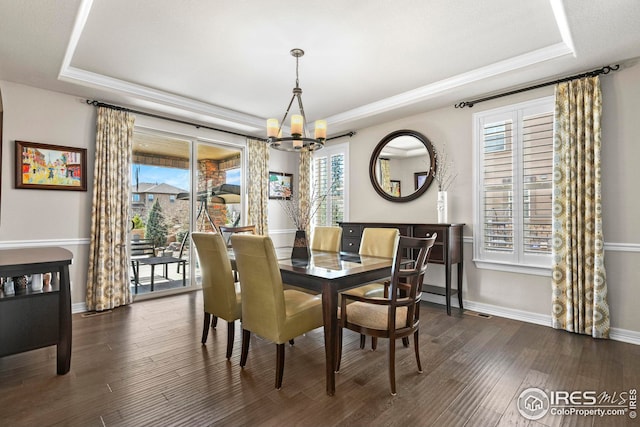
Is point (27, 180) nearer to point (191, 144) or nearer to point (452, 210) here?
point (191, 144)

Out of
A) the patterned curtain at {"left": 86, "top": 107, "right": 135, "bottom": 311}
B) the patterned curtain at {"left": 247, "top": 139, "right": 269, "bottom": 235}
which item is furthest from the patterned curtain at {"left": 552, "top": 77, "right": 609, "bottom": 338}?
the patterned curtain at {"left": 86, "top": 107, "right": 135, "bottom": 311}

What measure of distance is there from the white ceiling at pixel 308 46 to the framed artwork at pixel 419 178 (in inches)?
35.4

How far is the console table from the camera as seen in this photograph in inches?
84.0

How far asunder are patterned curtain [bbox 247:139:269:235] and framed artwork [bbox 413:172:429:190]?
8.43 feet

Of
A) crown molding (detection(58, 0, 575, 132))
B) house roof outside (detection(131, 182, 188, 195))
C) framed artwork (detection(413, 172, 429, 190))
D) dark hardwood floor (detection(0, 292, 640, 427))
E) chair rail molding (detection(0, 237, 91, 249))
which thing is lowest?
dark hardwood floor (detection(0, 292, 640, 427))

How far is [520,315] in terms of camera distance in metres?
3.53

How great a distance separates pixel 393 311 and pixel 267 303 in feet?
2.81

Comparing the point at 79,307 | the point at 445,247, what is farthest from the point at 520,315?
the point at 79,307

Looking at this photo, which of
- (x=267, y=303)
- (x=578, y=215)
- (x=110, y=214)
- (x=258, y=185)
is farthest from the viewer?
(x=258, y=185)

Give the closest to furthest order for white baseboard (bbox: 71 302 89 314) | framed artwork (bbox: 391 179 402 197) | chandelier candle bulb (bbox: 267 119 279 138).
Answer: chandelier candle bulb (bbox: 267 119 279 138)
white baseboard (bbox: 71 302 89 314)
framed artwork (bbox: 391 179 402 197)

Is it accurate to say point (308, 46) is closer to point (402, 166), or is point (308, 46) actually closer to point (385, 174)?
point (402, 166)

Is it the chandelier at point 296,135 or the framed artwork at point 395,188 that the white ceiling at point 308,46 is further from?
the framed artwork at point 395,188

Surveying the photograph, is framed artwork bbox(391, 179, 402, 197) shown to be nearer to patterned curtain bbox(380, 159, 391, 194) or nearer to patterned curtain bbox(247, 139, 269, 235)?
patterned curtain bbox(380, 159, 391, 194)

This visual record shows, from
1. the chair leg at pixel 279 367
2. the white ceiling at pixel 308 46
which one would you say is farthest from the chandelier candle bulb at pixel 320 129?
the chair leg at pixel 279 367
